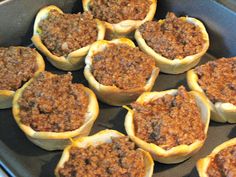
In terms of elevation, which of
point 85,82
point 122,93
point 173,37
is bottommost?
point 85,82

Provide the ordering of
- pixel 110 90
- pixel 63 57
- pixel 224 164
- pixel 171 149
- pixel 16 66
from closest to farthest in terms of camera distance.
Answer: pixel 224 164, pixel 171 149, pixel 110 90, pixel 16 66, pixel 63 57

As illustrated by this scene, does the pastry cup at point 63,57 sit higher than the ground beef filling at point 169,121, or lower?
higher

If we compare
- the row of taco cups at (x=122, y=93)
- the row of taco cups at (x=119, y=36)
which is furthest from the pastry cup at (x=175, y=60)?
the row of taco cups at (x=122, y=93)

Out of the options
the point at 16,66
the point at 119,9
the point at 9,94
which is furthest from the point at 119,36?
the point at 9,94

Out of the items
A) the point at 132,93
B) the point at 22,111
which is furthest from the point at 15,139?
the point at 132,93

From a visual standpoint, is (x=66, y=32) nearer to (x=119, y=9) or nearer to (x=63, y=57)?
(x=63, y=57)

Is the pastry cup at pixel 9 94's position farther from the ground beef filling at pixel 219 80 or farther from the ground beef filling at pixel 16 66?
the ground beef filling at pixel 219 80

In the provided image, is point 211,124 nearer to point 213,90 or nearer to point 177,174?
point 213,90
